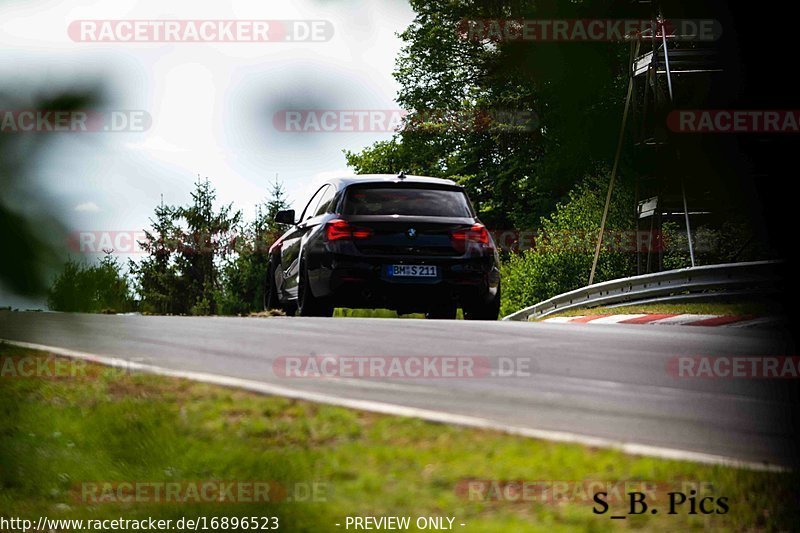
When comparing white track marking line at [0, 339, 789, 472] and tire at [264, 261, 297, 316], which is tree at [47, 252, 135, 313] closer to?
white track marking line at [0, 339, 789, 472]

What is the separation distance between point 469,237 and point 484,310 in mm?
978

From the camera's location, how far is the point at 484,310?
15.0 metres

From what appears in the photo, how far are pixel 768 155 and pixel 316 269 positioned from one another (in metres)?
12.4

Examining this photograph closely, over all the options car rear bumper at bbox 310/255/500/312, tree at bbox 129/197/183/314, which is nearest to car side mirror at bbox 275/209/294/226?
tree at bbox 129/197/183/314

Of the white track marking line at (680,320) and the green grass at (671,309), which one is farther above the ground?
the green grass at (671,309)

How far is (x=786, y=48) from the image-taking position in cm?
240

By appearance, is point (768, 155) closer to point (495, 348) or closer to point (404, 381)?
point (404, 381)

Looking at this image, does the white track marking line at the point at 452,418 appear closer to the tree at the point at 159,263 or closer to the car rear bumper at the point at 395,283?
the tree at the point at 159,263

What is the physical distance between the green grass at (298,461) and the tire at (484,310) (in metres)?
8.80

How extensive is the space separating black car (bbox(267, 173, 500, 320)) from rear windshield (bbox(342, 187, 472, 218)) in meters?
0.01

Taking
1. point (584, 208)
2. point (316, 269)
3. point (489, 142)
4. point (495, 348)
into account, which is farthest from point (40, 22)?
point (489, 142)

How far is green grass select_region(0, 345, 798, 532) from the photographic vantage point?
2.63m

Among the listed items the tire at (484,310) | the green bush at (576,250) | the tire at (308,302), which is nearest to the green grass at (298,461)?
the tire at (308,302)

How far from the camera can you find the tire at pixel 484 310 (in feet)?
48.9
